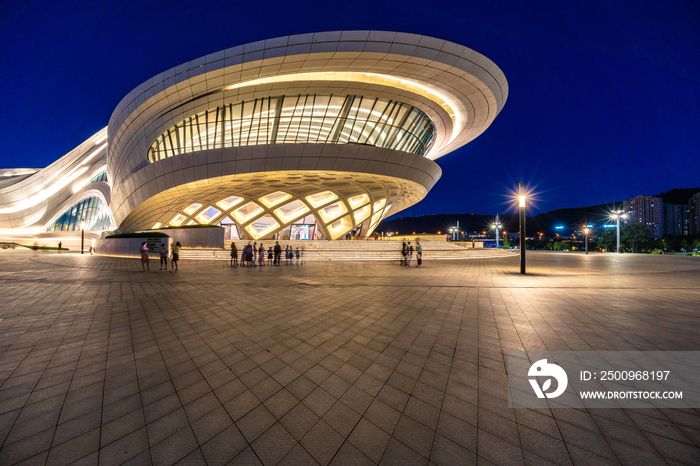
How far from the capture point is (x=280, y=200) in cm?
3022

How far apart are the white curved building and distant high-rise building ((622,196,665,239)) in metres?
94.7

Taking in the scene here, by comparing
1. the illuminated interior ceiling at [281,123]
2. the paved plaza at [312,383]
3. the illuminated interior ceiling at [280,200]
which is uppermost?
the illuminated interior ceiling at [281,123]

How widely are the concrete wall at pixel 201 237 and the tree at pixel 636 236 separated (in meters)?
62.3

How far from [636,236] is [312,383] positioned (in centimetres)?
6391

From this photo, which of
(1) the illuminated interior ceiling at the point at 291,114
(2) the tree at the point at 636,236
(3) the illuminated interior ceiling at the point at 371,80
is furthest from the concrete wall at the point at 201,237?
(2) the tree at the point at 636,236

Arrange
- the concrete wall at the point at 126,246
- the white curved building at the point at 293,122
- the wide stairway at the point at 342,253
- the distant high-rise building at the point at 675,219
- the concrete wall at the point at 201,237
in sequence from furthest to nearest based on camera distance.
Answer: the distant high-rise building at the point at 675,219 → the concrete wall at the point at 201,237 → the concrete wall at the point at 126,246 → the wide stairway at the point at 342,253 → the white curved building at the point at 293,122

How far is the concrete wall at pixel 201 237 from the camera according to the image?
2094 cm

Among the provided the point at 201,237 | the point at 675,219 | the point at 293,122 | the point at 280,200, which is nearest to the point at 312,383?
the point at 201,237

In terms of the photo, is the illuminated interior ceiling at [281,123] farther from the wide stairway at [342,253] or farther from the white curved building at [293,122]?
the wide stairway at [342,253]

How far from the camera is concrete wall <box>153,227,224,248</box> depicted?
20.9m

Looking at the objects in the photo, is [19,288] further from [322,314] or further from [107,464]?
[107,464]

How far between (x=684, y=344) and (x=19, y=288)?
15748 millimetres

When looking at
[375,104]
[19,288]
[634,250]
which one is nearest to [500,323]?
[19,288]

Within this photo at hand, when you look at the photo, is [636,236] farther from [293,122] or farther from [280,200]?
[293,122]
